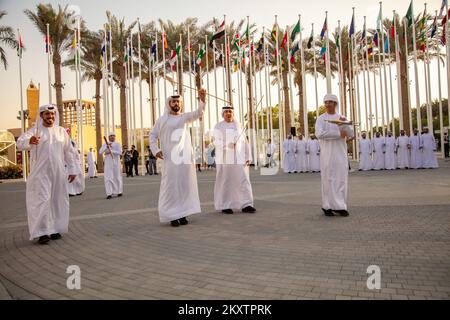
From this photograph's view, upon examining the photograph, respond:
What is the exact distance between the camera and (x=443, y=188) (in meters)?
10.9

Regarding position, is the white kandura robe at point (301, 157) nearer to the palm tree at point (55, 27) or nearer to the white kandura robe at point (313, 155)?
the white kandura robe at point (313, 155)

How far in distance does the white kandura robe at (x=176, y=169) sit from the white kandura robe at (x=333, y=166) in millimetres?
2585

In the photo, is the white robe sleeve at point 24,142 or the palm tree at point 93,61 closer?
the white robe sleeve at point 24,142

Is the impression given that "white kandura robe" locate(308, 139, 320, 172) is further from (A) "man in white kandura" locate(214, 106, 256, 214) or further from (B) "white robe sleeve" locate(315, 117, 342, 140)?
(B) "white robe sleeve" locate(315, 117, 342, 140)

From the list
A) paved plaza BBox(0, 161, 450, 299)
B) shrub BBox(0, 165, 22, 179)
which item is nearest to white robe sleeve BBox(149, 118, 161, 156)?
paved plaza BBox(0, 161, 450, 299)

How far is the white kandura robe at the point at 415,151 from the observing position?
68.8 ft

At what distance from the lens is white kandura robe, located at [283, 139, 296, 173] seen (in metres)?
23.8

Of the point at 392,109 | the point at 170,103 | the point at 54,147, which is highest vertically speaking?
the point at 392,109

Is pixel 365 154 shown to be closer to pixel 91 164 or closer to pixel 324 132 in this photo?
pixel 324 132

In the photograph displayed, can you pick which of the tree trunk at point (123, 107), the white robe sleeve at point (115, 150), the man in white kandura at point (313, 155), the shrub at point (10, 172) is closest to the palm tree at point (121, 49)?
the tree trunk at point (123, 107)
